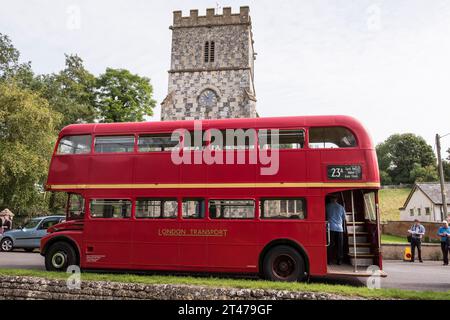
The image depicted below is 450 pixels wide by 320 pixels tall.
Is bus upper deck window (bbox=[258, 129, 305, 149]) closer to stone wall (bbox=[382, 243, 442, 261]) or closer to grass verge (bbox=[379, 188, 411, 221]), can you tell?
stone wall (bbox=[382, 243, 442, 261])

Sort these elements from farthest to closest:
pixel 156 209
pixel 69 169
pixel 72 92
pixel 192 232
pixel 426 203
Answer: pixel 426 203 < pixel 72 92 < pixel 69 169 < pixel 156 209 < pixel 192 232

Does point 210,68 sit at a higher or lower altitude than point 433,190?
higher

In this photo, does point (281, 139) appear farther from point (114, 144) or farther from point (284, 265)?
point (114, 144)

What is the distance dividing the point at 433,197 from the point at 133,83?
3179cm

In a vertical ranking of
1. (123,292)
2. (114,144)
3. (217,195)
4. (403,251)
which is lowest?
(123,292)

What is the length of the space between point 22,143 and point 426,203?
38.2 metres

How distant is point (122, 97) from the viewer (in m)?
35.0

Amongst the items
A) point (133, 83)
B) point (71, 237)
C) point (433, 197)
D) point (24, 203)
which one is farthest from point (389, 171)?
point (71, 237)

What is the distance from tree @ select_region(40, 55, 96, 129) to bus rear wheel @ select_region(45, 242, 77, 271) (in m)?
20.7

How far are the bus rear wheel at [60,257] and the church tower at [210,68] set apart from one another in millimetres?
18592

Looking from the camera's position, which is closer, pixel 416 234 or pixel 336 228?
pixel 336 228

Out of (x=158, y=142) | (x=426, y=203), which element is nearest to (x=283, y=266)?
(x=158, y=142)

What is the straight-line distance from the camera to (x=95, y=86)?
3609cm
